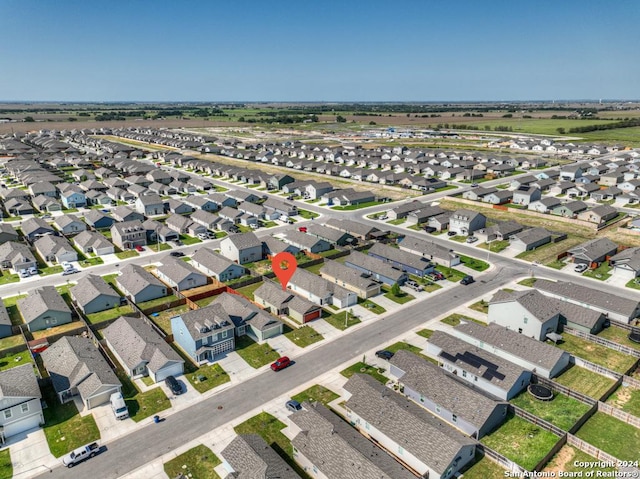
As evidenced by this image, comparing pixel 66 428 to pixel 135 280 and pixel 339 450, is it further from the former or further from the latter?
pixel 135 280

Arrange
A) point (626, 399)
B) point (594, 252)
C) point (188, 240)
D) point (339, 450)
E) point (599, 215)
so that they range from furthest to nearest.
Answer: point (599, 215) < point (188, 240) < point (594, 252) < point (626, 399) < point (339, 450)

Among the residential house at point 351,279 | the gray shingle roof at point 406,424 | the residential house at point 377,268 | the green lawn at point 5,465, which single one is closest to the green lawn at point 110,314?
the green lawn at point 5,465

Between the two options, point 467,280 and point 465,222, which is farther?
point 465,222

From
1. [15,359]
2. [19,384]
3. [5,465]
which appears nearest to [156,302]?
[15,359]

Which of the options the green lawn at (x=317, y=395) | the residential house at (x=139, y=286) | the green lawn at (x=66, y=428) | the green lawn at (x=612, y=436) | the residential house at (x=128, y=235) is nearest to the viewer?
the green lawn at (x=612, y=436)

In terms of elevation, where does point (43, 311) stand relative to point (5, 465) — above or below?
above

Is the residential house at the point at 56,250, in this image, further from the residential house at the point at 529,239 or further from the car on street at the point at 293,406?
the residential house at the point at 529,239

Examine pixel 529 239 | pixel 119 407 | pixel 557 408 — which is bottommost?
pixel 557 408

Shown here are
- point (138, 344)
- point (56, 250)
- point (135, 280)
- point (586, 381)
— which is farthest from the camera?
point (56, 250)
